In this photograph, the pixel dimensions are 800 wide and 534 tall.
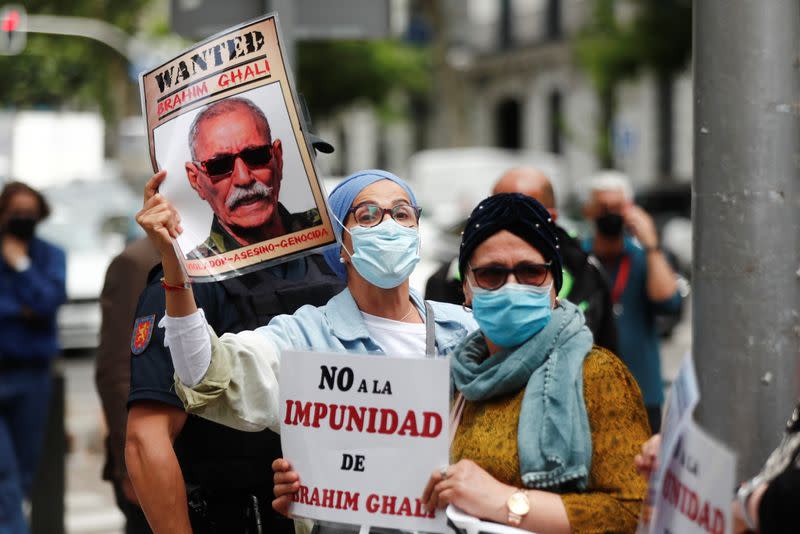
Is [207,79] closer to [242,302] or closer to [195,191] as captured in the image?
[195,191]

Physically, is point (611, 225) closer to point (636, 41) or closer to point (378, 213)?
point (378, 213)

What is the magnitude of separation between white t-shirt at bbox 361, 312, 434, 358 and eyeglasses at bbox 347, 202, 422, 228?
25cm

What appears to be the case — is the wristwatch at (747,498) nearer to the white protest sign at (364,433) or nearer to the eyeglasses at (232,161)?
the white protest sign at (364,433)

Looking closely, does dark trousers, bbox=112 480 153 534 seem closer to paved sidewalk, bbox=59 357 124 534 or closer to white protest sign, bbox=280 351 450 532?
paved sidewalk, bbox=59 357 124 534

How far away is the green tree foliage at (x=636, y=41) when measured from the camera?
91.9ft

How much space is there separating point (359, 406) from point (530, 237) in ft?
1.85

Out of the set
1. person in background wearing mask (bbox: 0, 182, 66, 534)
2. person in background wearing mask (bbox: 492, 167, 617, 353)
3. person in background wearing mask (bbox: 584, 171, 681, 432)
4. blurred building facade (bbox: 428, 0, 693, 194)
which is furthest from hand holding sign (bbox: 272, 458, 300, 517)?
blurred building facade (bbox: 428, 0, 693, 194)

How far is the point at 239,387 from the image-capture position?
138 inches

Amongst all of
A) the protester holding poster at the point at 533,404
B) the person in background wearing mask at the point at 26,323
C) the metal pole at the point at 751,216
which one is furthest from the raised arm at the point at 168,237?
the person in background wearing mask at the point at 26,323

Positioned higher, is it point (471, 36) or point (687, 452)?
point (471, 36)

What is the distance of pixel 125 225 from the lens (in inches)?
654

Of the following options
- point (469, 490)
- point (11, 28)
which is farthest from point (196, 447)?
point (11, 28)

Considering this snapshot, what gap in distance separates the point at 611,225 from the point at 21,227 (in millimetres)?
3243

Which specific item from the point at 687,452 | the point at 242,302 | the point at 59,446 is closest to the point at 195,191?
the point at 242,302
